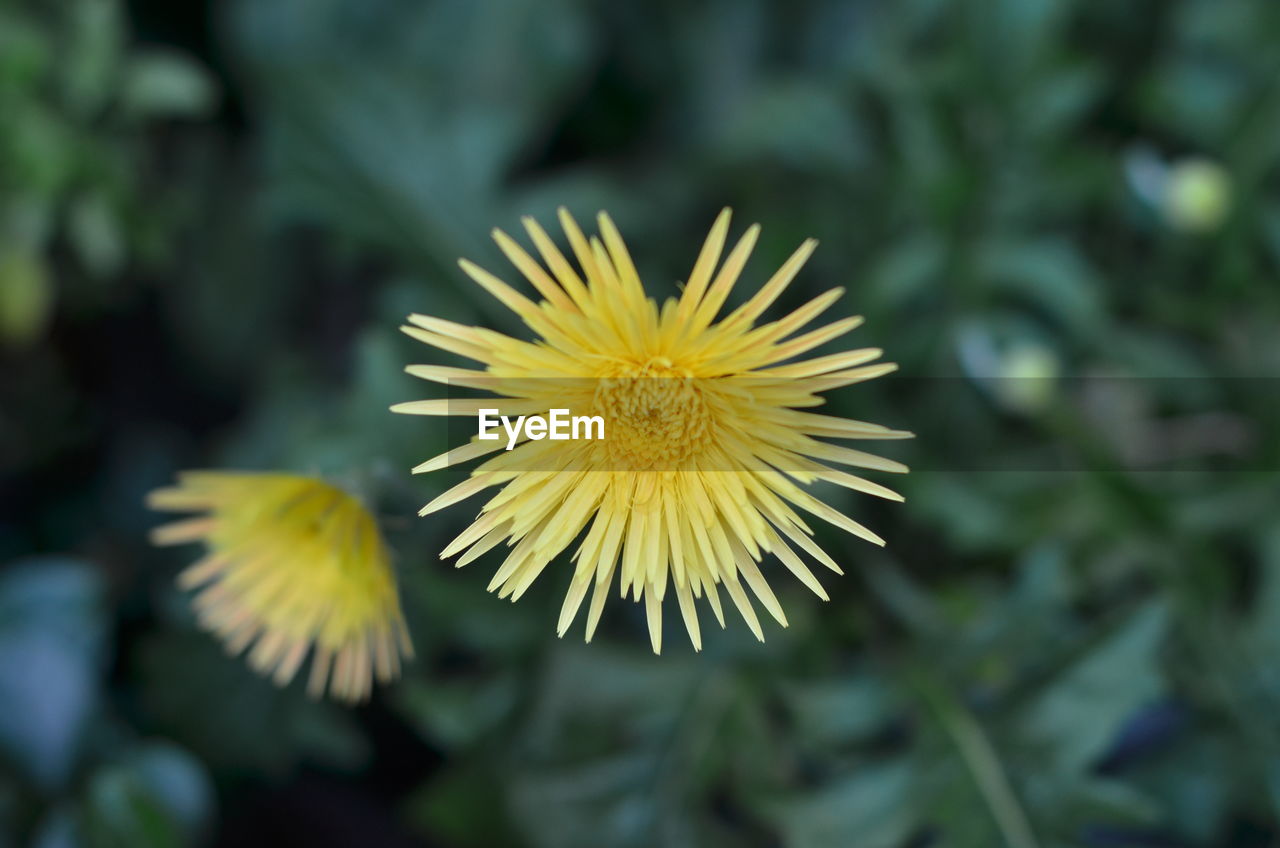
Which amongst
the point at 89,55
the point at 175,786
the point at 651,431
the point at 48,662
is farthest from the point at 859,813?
the point at 89,55

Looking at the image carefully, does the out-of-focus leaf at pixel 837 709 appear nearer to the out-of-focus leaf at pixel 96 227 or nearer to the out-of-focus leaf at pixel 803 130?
the out-of-focus leaf at pixel 803 130

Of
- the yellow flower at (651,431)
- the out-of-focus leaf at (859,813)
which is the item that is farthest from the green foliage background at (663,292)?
the yellow flower at (651,431)

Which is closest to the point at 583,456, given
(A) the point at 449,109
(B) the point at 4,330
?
(A) the point at 449,109

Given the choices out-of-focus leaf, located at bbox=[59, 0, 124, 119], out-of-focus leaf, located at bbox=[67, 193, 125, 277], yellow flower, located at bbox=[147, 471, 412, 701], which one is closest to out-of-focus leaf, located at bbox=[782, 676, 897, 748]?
yellow flower, located at bbox=[147, 471, 412, 701]

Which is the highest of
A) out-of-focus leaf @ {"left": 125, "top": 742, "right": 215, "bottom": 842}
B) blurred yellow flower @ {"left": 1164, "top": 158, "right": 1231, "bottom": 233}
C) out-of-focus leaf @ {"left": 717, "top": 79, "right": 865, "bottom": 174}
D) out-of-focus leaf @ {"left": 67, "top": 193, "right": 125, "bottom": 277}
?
out-of-focus leaf @ {"left": 717, "top": 79, "right": 865, "bottom": 174}

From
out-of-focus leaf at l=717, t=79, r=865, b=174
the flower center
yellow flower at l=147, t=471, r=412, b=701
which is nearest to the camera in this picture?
the flower center

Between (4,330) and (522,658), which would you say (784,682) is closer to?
(522,658)

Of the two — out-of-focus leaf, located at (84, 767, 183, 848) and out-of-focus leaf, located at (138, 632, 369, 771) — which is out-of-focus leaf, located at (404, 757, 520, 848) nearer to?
out-of-focus leaf, located at (138, 632, 369, 771)

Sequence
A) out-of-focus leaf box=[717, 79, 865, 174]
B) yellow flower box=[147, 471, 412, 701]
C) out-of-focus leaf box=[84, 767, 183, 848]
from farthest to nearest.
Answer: out-of-focus leaf box=[717, 79, 865, 174]
out-of-focus leaf box=[84, 767, 183, 848]
yellow flower box=[147, 471, 412, 701]
